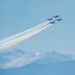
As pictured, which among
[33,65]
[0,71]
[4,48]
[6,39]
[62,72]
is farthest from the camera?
[33,65]

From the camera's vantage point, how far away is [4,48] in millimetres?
11859

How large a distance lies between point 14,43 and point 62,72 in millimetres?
6182

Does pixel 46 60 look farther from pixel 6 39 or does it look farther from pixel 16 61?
pixel 6 39

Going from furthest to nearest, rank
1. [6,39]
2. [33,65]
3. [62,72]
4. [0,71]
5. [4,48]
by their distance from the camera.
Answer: [33,65] < [62,72] < [0,71] < [6,39] < [4,48]

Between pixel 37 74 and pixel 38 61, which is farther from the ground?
pixel 38 61

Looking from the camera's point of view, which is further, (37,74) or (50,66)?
(50,66)

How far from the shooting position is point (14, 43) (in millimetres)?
12141

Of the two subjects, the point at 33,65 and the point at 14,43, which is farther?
the point at 33,65

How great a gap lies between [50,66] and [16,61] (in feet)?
8.53

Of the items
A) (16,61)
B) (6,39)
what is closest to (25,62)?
(16,61)

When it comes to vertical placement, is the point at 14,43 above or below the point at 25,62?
below

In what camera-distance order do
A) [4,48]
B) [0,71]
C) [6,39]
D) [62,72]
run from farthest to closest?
1. [62,72]
2. [0,71]
3. [6,39]
4. [4,48]

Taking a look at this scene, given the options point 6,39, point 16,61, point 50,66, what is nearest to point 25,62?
point 16,61

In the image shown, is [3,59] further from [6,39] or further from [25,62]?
[6,39]
